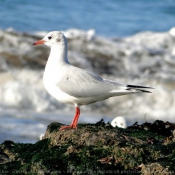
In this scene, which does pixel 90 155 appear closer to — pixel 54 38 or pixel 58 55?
pixel 58 55

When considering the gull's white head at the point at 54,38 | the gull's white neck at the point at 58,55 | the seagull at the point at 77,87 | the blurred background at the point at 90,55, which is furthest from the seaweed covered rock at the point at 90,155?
the blurred background at the point at 90,55

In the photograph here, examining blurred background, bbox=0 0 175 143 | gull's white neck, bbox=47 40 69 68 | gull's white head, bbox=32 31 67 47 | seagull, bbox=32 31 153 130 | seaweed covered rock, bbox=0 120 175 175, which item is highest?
blurred background, bbox=0 0 175 143

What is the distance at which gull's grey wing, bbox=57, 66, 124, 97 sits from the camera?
620 cm

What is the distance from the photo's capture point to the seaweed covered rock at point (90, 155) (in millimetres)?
4305

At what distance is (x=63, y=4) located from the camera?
2352 cm

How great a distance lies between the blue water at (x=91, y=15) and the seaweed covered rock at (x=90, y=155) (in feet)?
45.0

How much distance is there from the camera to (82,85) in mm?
6277

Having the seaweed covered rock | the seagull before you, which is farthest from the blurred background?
the seaweed covered rock

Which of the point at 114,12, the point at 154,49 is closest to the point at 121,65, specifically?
the point at 154,49

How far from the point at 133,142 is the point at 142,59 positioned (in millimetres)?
11662

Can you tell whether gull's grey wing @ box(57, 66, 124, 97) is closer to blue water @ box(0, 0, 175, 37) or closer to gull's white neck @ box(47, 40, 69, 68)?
gull's white neck @ box(47, 40, 69, 68)

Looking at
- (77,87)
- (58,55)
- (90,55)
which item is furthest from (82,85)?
(90,55)

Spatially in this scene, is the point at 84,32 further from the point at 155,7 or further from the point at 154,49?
the point at 155,7

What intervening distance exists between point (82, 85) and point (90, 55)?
973cm
